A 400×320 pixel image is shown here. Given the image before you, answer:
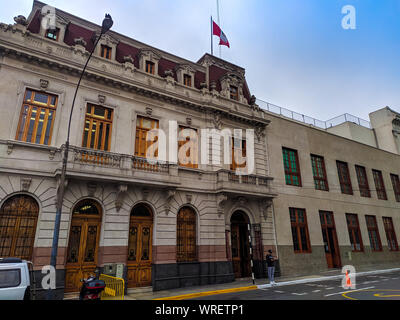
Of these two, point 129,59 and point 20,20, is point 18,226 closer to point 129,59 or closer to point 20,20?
point 20,20

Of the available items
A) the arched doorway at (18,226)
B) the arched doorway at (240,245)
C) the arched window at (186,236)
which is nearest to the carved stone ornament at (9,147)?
the arched doorway at (18,226)

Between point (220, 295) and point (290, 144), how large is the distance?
15313mm

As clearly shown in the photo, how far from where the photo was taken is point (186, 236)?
17.2 m

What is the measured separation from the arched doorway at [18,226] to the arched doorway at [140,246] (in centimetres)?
492

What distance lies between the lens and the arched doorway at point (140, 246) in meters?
15.0

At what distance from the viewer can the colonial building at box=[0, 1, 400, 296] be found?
13484 millimetres

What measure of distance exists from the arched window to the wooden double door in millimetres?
12645

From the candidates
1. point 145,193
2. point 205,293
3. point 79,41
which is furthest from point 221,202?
point 79,41

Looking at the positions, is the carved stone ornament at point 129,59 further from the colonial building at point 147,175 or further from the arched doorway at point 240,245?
the arched doorway at point 240,245

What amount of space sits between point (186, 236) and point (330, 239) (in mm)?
14181

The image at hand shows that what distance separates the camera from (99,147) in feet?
51.5

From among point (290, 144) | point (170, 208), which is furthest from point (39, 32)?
point (290, 144)

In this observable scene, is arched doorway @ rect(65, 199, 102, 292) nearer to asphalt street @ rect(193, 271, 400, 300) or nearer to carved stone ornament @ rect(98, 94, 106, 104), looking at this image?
carved stone ornament @ rect(98, 94, 106, 104)
